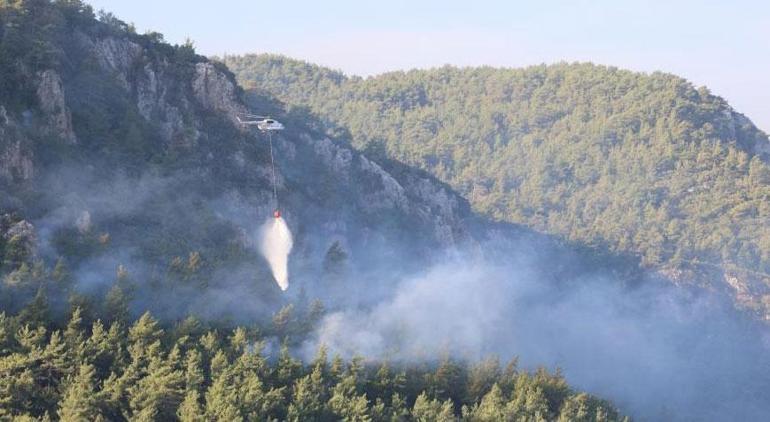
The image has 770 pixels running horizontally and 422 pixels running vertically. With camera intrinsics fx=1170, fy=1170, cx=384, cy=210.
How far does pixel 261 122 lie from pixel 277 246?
7530 mm

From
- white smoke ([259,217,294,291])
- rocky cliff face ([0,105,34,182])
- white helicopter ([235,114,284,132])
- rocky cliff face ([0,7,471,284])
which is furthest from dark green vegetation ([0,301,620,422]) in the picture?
white helicopter ([235,114,284,132])

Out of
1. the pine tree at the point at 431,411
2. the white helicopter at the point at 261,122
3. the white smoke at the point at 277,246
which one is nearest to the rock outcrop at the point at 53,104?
the white helicopter at the point at 261,122

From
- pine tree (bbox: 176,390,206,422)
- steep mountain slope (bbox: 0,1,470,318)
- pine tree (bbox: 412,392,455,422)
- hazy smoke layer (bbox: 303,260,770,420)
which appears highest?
steep mountain slope (bbox: 0,1,470,318)

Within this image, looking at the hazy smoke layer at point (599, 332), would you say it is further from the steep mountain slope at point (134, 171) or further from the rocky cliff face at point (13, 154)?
the rocky cliff face at point (13, 154)

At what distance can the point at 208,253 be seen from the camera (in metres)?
63.9

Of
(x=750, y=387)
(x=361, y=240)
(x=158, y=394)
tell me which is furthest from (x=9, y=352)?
(x=750, y=387)

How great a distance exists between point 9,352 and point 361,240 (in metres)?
42.7

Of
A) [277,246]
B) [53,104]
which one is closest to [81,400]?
[53,104]

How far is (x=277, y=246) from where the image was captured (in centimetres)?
7069

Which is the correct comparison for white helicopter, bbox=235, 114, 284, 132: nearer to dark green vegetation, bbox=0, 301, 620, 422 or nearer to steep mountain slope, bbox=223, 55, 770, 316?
dark green vegetation, bbox=0, 301, 620, 422

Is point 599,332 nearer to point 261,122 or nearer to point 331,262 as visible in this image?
point 331,262

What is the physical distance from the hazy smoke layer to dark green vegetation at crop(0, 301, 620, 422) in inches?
334

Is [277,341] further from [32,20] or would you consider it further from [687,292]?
[687,292]

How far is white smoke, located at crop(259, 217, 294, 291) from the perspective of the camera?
6888 centimetres
